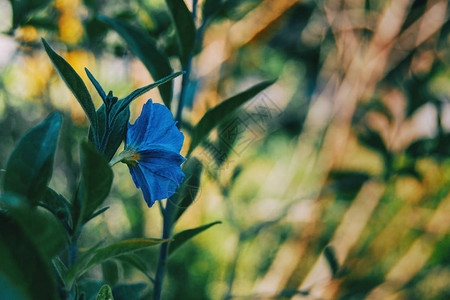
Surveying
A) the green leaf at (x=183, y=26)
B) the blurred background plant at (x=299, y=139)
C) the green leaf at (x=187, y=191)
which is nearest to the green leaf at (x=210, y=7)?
the green leaf at (x=183, y=26)

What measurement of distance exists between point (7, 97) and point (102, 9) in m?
0.26

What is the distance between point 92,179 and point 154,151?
8 centimetres

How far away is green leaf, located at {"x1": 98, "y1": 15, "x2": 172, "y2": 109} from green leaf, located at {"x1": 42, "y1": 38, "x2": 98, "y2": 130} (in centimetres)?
9

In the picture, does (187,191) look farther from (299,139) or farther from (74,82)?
(299,139)

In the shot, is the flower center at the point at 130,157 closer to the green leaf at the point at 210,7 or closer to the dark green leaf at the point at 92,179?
the dark green leaf at the point at 92,179

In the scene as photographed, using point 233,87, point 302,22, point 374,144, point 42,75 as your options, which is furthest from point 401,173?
point 42,75

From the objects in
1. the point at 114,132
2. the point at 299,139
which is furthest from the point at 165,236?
the point at 299,139

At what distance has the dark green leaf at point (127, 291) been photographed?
0.29 m

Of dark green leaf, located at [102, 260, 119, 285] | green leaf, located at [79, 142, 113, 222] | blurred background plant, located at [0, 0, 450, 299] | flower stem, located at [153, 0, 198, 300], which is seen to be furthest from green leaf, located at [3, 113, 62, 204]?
blurred background plant, located at [0, 0, 450, 299]

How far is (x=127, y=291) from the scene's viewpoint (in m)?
0.30

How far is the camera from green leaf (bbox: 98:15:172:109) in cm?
31

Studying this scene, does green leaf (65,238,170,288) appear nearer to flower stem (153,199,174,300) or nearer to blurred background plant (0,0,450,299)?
flower stem (153,199,174,300)

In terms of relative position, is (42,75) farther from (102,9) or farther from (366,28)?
(366,28)

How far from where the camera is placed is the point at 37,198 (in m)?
0.19
